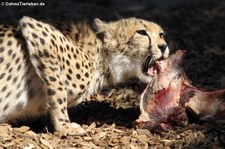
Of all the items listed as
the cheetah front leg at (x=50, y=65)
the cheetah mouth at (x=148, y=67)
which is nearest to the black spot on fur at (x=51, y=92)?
the cheetah front leg at (x=50, y=65)

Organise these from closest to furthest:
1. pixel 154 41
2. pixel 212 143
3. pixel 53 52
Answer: pixel 212 143
pixel 53 52
pixel 154 41

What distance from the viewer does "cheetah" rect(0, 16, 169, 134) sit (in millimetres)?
4551

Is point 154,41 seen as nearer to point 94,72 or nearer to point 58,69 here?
point 94,72

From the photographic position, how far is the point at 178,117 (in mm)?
4547

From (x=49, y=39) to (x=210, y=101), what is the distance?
1318 millimetres

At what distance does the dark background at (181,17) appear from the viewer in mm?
6270

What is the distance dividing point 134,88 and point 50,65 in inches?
52.0

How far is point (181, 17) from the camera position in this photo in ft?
27.3

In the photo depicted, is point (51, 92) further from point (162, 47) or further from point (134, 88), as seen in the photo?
point (134, 88)

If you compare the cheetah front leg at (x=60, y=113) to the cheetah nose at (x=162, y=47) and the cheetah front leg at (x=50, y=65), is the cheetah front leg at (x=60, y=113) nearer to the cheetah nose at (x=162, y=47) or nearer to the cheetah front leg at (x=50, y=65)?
the cheetah front leg at (x=50, y=65)

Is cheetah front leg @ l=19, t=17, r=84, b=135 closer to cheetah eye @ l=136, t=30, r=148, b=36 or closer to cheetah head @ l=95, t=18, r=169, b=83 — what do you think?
cheetah head @ l=95, t=18, r=169, b=83

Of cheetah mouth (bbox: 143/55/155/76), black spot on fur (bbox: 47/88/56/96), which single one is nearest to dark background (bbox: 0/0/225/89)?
cheetah mouth (bbox: 143/55/155/76)

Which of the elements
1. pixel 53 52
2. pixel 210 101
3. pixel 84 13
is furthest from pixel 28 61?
pixel 84 13

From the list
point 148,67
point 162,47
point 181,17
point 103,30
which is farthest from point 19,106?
point 181,17
